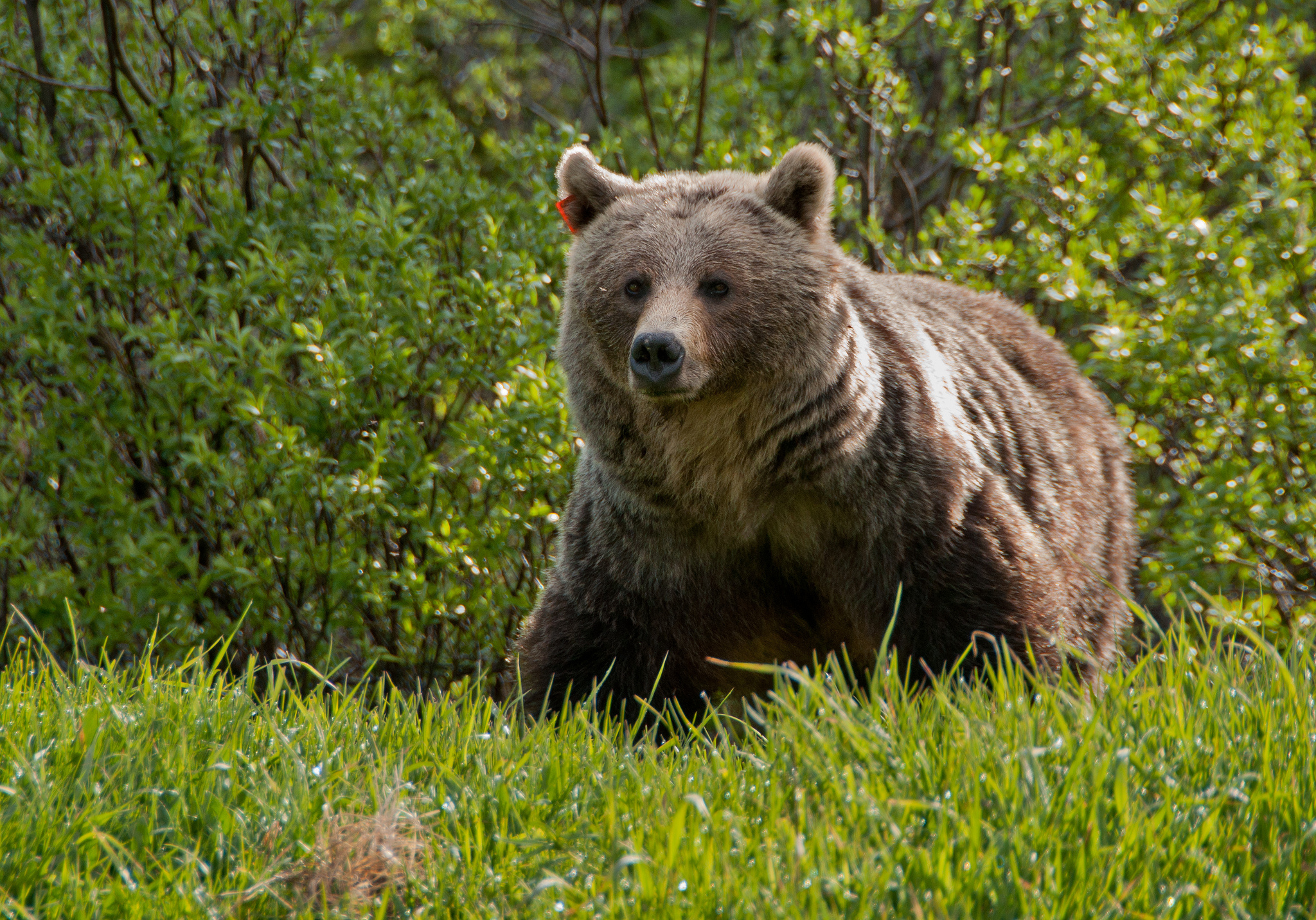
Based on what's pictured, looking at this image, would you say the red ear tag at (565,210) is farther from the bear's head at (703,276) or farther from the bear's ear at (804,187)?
the bear's ear at (804,187)

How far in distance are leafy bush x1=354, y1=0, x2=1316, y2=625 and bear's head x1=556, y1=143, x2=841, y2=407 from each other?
170cm

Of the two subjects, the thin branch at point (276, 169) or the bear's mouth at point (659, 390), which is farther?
the thin branch at point (276, 169)

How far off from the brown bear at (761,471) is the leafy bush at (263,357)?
1.03m

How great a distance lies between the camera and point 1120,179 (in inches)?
245

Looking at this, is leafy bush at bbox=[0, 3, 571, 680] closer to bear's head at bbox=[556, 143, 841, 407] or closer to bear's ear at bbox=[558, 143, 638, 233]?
bear's ear at bbox=[558, 143, 638, 233]

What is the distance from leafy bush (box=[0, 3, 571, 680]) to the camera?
520 centimetres

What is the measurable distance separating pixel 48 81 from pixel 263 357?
5.66ft

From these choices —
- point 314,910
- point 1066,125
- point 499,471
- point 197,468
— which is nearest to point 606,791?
point 314,910

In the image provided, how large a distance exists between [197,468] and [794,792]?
407 cm

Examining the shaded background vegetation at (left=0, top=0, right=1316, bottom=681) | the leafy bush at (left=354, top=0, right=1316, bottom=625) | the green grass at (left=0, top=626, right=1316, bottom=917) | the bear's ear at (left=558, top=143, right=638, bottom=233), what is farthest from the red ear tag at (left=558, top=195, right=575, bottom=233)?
the green grass at (left=0, top=626, right=1316, bottom=917)

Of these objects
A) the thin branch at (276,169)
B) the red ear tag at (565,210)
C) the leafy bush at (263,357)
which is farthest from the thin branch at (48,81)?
the red ear tag at (565,210)

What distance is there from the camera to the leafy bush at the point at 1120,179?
198 inches

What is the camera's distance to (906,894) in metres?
2.06

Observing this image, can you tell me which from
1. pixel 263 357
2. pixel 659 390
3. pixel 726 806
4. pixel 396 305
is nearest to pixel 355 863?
pixel 726 806
